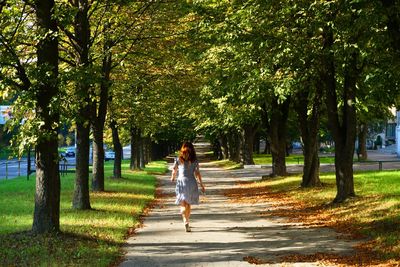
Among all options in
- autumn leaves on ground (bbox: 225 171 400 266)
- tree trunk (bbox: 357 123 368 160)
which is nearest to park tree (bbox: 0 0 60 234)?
autumn leaves on ground (bbox: 225 171 400 266)

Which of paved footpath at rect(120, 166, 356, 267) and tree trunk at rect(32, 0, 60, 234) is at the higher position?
tree trunk at rect(32, 0, 60, 234)

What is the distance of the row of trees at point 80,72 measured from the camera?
34.1ft

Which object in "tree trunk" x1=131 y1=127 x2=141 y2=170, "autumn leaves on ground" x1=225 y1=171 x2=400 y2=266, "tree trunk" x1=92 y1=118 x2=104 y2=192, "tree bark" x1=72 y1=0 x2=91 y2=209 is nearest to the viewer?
"autumn leaves on ground" x1=225 y1=171 x2=400 y2=266

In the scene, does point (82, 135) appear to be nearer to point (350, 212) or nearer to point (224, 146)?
point (350, 212)

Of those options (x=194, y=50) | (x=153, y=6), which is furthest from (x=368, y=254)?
(x=194, y=50)

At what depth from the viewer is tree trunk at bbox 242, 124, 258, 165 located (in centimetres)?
4381

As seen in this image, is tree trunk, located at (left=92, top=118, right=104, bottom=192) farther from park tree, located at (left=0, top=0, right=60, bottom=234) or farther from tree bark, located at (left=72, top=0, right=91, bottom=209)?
park tree, located at (left=0, top=0, right=60, bottom=234)

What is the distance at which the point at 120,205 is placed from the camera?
17.6 m

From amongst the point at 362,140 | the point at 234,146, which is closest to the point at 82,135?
the point at 362,140

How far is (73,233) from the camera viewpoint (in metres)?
11.2

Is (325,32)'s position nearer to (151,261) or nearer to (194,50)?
(194,50)

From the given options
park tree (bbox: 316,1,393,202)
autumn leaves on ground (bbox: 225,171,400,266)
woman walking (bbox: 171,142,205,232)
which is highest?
park tree (bbox: 316,1,393,202)

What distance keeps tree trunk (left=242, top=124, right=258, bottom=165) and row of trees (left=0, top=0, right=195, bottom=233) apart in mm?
10814

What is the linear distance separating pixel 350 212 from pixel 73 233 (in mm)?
6727
